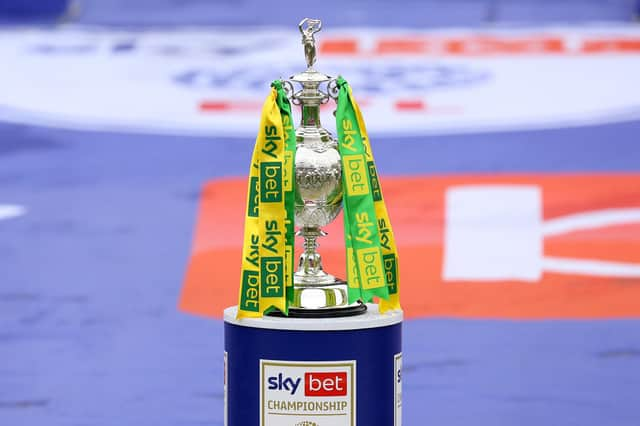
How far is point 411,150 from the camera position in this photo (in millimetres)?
9258

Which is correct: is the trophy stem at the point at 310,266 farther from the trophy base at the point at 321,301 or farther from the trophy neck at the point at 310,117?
the trophy neck at the point at 310,117

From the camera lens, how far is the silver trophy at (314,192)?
4043 millimetres

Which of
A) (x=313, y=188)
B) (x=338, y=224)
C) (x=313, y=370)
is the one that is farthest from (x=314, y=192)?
(x=338, y=224)

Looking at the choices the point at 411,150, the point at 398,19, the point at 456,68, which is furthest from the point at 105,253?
the point at 398,19

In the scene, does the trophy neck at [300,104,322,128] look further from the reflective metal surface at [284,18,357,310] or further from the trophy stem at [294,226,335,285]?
the trophy stem at [294,226,335,285]

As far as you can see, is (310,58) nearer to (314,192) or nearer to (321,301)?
(314,192)

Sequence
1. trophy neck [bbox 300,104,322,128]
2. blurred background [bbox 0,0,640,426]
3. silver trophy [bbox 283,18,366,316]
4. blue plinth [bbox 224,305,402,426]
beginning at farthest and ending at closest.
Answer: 1. blurred background [bbox 0,0,640,426]
2. trophy neck [bbox 300,104,322,128]
3. silver trophy [bbox 283,18,366,316]
4. blue plinth [bbox 224,305,402,426]

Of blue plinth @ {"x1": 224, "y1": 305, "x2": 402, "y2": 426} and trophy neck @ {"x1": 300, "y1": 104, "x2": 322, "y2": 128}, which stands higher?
trophy neck @ {"x1": 300, "y1": 104, "x2": 322, "y2": 128}

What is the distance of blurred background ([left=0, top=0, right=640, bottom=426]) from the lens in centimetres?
630

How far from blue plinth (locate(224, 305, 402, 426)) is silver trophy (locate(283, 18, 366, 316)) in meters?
0.11

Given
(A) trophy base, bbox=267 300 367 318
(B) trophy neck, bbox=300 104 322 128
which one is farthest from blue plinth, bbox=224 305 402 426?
(B) trophy neck, bbox=300 104 322 128

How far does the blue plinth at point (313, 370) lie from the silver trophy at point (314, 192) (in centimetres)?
11

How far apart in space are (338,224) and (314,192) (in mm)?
4328

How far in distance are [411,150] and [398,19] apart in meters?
3.06
